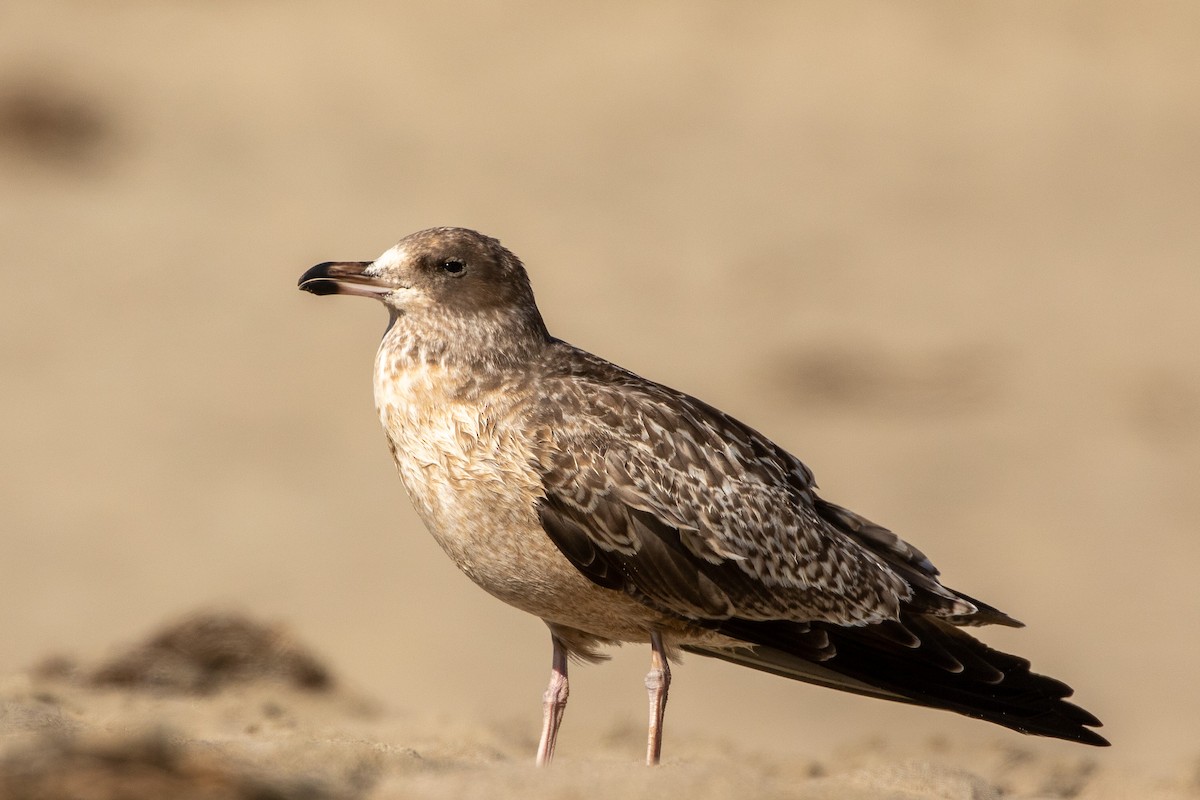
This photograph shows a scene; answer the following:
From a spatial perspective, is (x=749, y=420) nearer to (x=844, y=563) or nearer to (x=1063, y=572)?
(x=1063, y=572)

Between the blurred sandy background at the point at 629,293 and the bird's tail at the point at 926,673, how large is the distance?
1391 millimetres

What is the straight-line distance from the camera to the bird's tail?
6.71 meters

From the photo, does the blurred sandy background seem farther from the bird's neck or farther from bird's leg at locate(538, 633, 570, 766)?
the bird's neck

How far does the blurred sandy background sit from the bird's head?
6.91 ft

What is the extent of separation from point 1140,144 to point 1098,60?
9.20 feet

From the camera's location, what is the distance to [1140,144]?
941 inches

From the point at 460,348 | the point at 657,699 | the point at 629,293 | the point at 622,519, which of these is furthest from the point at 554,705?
the point at 629,293

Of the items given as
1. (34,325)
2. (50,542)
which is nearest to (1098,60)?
(34,325)

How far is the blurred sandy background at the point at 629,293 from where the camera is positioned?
13016mm

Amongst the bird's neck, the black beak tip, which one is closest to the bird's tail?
the bird's neck

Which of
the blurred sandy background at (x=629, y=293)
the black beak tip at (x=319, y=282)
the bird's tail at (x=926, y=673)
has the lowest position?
the bird's tail at (x=926, y=673)

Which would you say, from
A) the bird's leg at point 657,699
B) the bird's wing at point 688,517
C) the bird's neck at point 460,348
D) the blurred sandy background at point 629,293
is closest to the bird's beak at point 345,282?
the bird's neck at point 460,348

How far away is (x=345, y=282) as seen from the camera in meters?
6.73

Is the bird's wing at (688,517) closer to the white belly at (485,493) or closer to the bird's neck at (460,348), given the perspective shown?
the white belly at (485,493)
